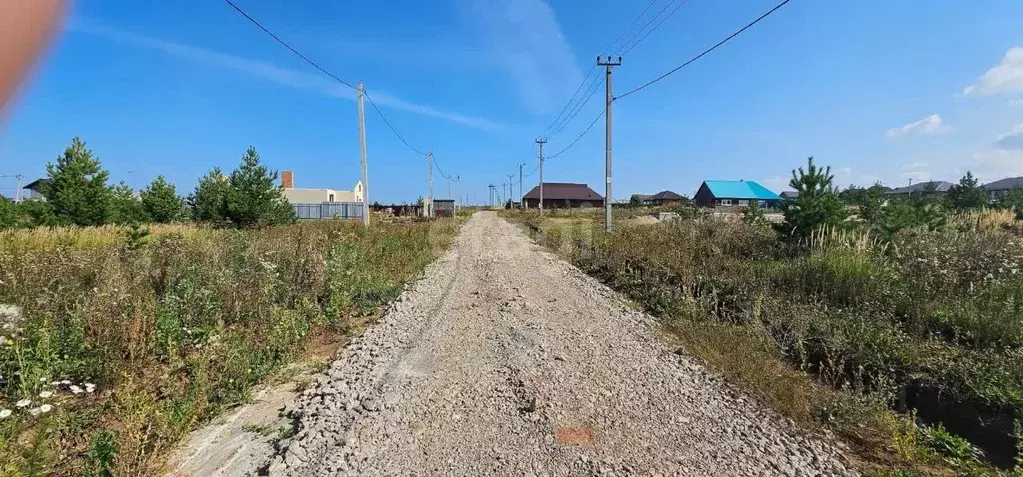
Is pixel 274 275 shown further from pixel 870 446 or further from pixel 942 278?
pixel 942 278

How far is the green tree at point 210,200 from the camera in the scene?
1056 inches

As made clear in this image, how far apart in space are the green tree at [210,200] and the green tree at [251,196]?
0.69m

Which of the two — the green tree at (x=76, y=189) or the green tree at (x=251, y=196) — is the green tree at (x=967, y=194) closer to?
the green tree at (x=251, y=196)

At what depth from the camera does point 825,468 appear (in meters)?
3.12

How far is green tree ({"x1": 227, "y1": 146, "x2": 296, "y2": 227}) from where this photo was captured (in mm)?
26078

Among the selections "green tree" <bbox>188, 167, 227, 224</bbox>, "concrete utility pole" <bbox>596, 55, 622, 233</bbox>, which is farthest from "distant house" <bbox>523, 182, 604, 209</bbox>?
"concrete utility pole" <bbox>596, 55, 622, 233</bbox>

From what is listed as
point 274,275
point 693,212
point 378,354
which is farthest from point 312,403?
point 693,212

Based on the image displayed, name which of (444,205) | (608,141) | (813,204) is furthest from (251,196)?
(444,205)

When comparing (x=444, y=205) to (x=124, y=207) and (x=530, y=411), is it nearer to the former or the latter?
(x=124, y=207)

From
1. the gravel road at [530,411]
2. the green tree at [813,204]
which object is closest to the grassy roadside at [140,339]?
the gravel road at [530,411]

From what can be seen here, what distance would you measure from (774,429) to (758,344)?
2.17 meters

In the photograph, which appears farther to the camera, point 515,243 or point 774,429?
point 515,243

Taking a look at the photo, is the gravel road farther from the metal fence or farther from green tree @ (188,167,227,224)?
the metal fence

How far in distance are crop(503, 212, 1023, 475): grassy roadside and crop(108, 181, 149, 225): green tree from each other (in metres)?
27.1
